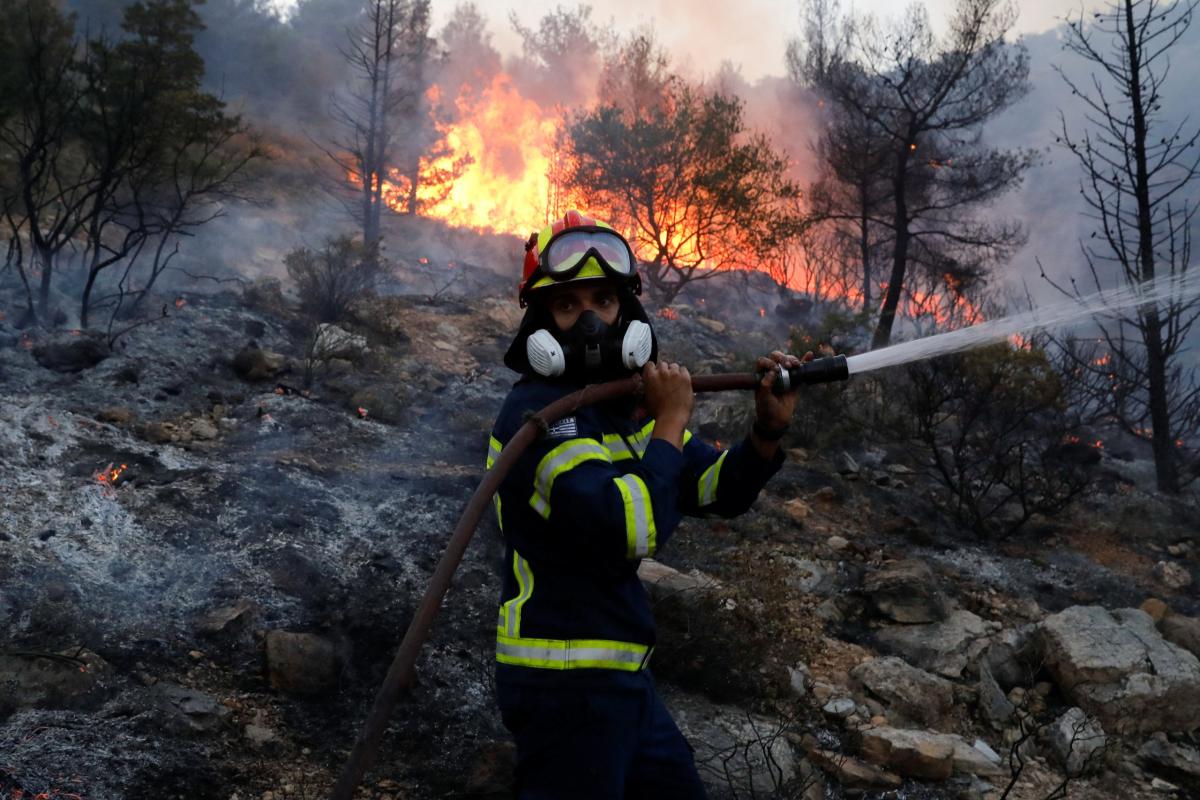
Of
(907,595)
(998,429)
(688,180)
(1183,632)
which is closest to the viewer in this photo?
(1183,632)

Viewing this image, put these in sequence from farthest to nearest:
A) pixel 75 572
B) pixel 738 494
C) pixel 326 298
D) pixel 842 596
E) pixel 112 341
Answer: pixel 326 298, pixel 112 341, pixel 842 596, pixel 75 572, pixel 738 494

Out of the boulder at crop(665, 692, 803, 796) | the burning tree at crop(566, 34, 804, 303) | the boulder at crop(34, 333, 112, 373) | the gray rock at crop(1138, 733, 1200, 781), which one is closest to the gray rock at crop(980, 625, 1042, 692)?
the gray rock at crop(1138, 733, 1200, 781)

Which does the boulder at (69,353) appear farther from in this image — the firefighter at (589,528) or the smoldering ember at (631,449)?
the firefighter at (589,528)

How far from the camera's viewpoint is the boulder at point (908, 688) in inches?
159

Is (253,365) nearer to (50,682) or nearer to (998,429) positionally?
(50,682)

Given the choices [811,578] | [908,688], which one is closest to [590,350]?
[908,688]

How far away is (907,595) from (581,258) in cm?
395

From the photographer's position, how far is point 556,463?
5.98 ft

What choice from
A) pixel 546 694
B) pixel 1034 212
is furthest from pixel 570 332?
pixel 1034 212

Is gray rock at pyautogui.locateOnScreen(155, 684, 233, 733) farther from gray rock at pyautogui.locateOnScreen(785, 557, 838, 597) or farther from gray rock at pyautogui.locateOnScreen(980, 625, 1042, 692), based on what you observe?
gray rock at pyautogui.locateOnScreen(980, 625, 1042, 692)

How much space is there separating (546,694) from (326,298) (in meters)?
10.9

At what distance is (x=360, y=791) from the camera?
9.93 feet

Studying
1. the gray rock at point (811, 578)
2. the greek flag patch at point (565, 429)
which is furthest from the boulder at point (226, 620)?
the gray rock at point (811, 578)

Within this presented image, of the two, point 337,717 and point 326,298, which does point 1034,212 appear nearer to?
point 326,298
